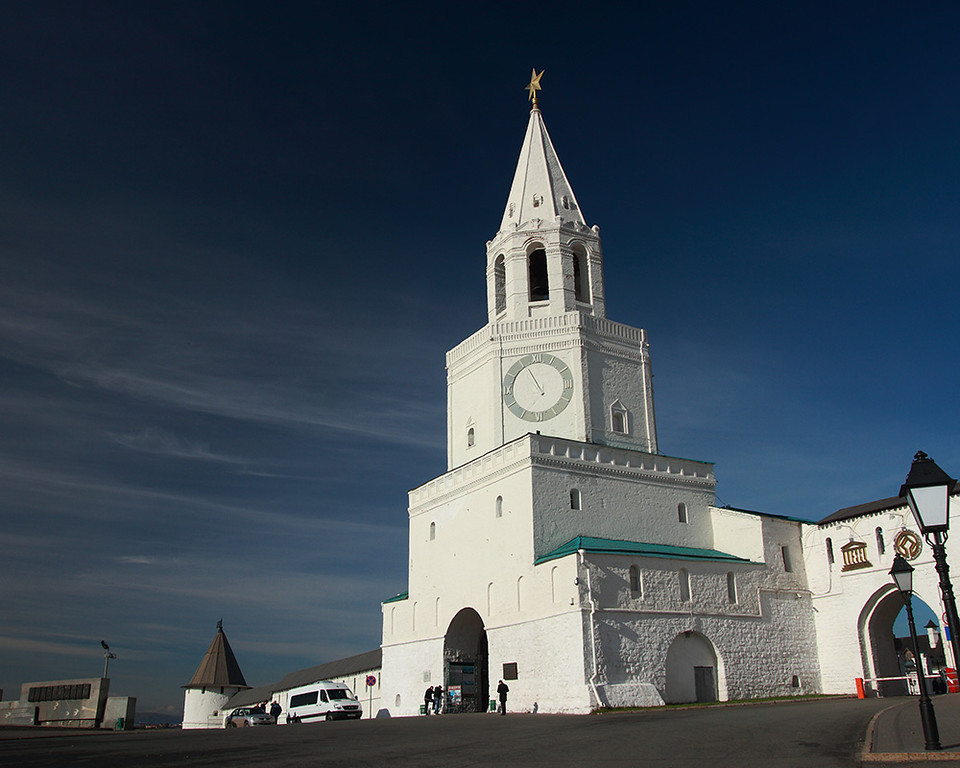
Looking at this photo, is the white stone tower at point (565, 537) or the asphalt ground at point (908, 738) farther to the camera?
the white stone tower at point (565, 537)

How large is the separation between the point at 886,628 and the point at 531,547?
52.3ft

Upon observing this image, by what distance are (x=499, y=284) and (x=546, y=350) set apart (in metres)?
5.12

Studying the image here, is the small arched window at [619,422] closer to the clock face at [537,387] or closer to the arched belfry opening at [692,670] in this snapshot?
the clock face at [537,387]

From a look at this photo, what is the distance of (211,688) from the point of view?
58.3 m

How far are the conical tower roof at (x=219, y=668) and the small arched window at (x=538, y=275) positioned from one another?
37.7m

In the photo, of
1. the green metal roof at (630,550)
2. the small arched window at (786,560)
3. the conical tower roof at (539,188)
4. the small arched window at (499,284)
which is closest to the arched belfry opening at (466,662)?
the green metal roof at (630,550)

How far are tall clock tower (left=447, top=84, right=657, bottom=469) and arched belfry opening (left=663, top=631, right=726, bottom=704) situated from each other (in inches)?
345

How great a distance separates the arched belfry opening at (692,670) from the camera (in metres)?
30.4

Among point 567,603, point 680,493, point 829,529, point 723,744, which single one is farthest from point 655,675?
point 723,744

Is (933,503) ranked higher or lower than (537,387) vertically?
lower

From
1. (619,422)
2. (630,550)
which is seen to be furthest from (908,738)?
(619,422)

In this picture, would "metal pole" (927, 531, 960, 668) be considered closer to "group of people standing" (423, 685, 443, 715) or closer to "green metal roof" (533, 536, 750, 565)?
"green metal roof" (533, 536, 750, 565)

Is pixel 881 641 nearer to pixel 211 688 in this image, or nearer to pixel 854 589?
pixel 854 589

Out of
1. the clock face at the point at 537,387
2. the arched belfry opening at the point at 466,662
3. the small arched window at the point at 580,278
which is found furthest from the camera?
the small arched window at the point at 580,278
